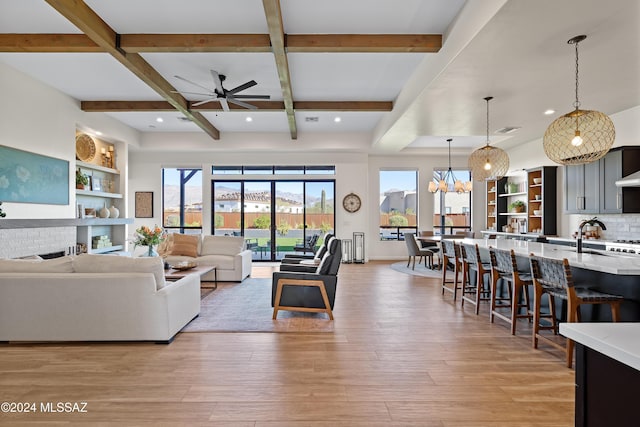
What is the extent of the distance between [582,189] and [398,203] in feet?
15.4

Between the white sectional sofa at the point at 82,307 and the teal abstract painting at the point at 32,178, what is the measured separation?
239cm

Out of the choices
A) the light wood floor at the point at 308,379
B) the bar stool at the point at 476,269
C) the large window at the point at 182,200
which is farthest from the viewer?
the large window at the point at 182,200

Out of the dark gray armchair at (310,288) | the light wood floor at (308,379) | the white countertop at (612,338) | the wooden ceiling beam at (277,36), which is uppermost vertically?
the wooden ceiling beam at (277,36)

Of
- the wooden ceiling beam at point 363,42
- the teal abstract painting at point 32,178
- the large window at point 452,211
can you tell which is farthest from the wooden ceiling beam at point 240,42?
the large window at point 452,211

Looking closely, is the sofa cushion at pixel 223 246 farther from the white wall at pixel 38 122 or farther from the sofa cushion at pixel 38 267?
the sofa cushion at pixel 38 267

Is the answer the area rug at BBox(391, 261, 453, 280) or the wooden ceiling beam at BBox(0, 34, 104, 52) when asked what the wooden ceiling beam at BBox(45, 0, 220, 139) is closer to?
the wooden ceiling beam at BBox(0, 34, 104, 52)

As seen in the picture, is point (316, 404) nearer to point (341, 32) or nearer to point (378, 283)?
point (341, 32)

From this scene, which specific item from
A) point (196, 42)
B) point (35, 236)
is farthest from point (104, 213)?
point (196, 42)

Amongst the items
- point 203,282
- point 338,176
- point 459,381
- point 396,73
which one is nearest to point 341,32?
point 396,73

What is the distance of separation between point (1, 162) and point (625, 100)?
888 centimetres

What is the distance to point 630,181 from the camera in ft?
16.6

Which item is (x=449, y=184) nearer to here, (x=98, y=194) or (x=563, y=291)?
(x=563, y=291)

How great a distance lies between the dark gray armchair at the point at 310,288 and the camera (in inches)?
168

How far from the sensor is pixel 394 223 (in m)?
10.3
